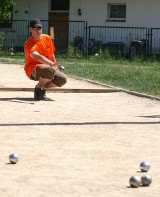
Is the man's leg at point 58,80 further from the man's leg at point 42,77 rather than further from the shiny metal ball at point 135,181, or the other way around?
the shiny metal ball at point 135,181

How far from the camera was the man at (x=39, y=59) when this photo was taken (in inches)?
629

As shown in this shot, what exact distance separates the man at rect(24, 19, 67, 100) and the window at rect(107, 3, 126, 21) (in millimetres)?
24433

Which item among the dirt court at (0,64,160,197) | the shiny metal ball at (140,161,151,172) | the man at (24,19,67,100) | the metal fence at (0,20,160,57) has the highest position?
the man at (24,19,67,100)

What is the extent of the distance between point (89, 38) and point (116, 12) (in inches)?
102

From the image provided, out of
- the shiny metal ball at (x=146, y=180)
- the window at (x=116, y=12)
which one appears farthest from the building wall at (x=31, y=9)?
the shiny metal ball at (x=146, y=180)

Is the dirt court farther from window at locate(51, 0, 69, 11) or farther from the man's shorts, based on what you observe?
window at locate(51, 0, 69, 11)

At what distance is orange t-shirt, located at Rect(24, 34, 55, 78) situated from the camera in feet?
52.9

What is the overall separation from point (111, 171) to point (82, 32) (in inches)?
1264

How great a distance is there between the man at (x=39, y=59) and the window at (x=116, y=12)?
24.4 metres

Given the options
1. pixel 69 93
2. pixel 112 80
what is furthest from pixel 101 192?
pixel 112 80

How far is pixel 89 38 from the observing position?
39250 mm

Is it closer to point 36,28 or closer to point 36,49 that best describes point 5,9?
point 36,49

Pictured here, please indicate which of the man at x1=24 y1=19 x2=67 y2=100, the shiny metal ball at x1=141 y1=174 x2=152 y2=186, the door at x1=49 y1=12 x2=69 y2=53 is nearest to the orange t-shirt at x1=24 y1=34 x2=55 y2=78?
the man at x1=24 y1=19 x2=67 y2=100

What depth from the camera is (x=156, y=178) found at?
8.22 m
